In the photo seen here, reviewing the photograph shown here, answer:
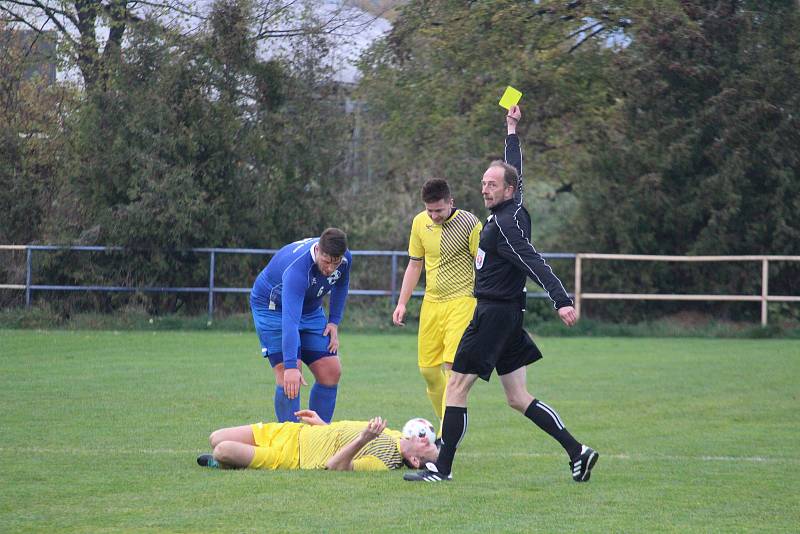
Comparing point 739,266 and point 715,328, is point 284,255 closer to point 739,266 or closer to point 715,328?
point 715,328

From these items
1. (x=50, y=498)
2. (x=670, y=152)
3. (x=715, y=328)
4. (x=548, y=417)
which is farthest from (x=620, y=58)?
(x=50, y=498)

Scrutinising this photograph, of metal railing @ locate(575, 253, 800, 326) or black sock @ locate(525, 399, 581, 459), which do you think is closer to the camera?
black sock @ locate(525, 399, 581, 459)

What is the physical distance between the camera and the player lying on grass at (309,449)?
26.8ft

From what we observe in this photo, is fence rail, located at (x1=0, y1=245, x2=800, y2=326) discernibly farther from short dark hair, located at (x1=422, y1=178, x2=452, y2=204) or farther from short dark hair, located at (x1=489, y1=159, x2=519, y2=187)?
short dark hair, located at (x1=489, y1=159, x2=519, y2=187)

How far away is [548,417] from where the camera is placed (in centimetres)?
797

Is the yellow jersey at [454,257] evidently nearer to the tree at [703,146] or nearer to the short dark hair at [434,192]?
the short dark hair at [434,192]

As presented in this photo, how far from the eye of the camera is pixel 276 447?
832 cm

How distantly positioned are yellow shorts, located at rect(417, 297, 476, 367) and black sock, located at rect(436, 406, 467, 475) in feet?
4.92

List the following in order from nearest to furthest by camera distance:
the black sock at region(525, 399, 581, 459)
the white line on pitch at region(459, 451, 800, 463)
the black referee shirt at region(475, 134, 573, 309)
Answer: the black referee shirt at region(475, 134, 573, 309) → the black sock at region(525, 399, 581, 459) → the white line on pitch at region(459, 451, 800, 463)

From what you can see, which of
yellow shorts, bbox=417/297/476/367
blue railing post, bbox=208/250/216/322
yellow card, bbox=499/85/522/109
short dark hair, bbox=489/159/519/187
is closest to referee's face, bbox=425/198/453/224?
yellow shorts, bbox=417/297/476/367

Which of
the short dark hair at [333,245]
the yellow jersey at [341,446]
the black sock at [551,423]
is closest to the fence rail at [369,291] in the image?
the short dark hair at [333,245]

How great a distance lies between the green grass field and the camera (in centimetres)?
654

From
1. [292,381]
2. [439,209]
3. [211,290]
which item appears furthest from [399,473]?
[211,290]

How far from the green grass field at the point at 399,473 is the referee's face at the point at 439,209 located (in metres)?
1.89
